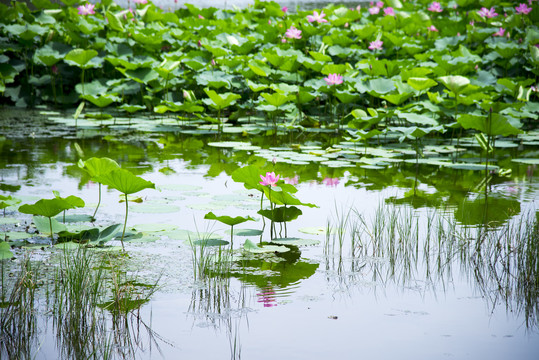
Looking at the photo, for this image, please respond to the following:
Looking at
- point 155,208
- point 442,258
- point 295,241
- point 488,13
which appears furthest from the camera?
point 488,13

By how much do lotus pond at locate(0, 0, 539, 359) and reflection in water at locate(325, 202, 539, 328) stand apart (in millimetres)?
12

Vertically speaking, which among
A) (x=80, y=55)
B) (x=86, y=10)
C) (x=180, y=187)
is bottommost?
(x=180, y=187)

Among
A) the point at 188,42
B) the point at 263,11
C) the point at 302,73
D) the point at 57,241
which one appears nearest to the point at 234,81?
the point at 302,73

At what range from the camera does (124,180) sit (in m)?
2.71

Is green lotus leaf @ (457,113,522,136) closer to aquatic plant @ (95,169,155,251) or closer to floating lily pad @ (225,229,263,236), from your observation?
floating lily pad @ (225,229,263,236)

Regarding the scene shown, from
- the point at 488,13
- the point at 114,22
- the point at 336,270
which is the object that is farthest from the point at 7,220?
the point at 488,13

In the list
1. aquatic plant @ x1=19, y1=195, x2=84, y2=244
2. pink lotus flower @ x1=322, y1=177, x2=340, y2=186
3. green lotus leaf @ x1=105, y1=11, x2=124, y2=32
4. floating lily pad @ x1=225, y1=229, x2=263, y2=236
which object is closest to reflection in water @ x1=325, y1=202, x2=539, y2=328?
floating lily pad @ x1=225, y1=229, x2=263, y2=236

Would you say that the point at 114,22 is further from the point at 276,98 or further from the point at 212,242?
the point at 212,242

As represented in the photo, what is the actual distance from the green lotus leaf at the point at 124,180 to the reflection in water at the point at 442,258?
31.7 inches

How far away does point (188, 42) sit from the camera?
25.6ft

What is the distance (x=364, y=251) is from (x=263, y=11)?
22.6 feet

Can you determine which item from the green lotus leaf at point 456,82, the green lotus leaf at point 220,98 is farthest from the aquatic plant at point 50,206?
the green lotus leaf at point 456,82

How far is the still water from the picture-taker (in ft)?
6.41

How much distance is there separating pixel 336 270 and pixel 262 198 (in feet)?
2.15
